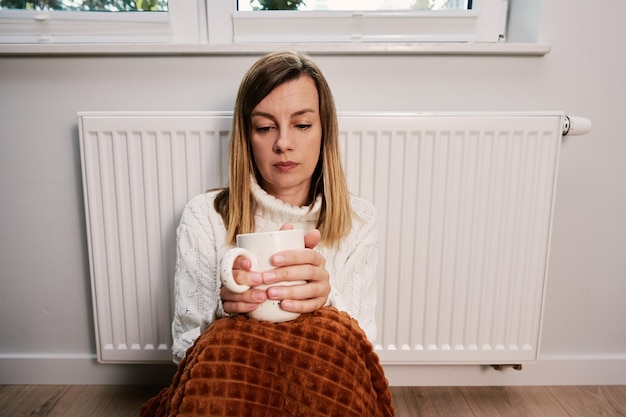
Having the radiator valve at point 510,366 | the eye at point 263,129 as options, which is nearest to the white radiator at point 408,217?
the radiator valve at point 510,366

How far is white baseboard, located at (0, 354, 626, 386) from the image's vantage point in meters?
1.08

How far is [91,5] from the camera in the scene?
39.6 inches

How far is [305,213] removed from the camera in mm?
759

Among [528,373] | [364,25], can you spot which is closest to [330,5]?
[364,25]

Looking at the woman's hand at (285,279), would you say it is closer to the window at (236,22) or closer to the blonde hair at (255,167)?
the blonde hair at (255,167)

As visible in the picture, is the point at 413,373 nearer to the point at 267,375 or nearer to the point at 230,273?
the point at 267,375

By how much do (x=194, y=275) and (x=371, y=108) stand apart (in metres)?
0.56

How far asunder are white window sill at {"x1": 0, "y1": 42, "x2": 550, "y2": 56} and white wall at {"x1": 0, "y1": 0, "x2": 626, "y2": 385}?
1.0 inches

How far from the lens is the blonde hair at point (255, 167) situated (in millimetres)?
716

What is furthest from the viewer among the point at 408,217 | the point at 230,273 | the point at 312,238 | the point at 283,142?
the point at 408,217

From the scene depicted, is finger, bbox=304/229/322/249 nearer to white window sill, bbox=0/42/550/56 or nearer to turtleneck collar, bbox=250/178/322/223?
turtleneck collar, bbox=250/178/322/223

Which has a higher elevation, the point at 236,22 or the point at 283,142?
the point at 236,22

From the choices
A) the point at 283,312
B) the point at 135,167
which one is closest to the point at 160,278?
the point at 135,167

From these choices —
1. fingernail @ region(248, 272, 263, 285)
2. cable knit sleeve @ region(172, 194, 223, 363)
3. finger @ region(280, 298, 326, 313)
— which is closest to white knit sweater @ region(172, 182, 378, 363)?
cable knit sleeve @ region(172, 194, 223, 363)
